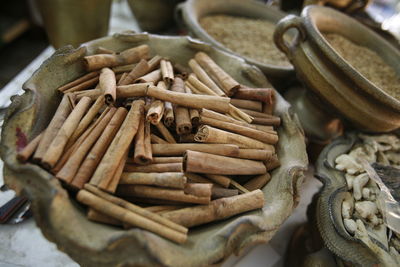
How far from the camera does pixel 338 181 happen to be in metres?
0.96

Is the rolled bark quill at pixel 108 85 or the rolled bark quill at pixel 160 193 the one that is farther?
the rolled bark quill at pixel 108 85

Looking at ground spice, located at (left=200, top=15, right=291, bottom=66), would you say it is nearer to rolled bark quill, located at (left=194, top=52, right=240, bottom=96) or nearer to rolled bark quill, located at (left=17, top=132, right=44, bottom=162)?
rolled bark quill, located at (left=194, top=52, right=240, bottom=96)

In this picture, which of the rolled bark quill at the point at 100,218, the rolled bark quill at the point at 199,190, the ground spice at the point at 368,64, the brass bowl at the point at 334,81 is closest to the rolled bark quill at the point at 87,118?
the rolled bark quill at the point at 100,218

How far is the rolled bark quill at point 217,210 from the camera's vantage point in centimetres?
74

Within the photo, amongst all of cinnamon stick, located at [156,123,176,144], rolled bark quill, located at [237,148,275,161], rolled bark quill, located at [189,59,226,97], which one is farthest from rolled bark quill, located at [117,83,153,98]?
rolled bark quill, located at [237,148,275,161]

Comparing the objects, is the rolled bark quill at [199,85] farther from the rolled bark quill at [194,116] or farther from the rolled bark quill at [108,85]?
the rolled bark quill at [108,85]

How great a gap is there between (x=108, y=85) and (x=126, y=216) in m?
0.39

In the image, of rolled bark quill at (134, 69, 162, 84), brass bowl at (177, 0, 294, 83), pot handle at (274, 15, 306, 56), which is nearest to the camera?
rolled bark quill at (134, 69, 162, 84)

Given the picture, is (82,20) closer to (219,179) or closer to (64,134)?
(64,134)

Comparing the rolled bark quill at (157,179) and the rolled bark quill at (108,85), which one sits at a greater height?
the rolled bark quill at (108,85)

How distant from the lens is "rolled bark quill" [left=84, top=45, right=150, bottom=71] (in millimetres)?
967

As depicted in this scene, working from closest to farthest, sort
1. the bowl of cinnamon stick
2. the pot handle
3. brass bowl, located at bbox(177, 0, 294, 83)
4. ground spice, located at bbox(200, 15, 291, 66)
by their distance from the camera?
the bowl of cinnamon stick, the pot handle, brass bowl, located at bbox(177, 0, 294, 83), ground spice, located at bbox(200, 15, 291, 66)

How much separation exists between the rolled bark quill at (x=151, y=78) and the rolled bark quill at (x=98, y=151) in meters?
0.13

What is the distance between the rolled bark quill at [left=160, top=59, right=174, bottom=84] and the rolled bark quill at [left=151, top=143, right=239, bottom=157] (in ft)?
0.84
